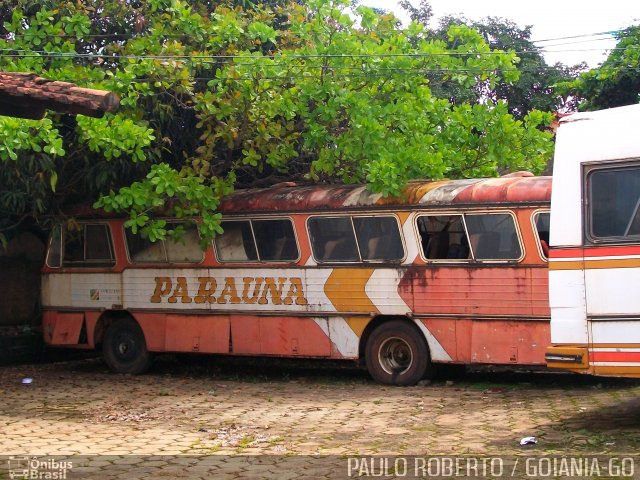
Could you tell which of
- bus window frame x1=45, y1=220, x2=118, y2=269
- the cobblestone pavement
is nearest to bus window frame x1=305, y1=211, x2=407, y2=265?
the cobblestone pavement

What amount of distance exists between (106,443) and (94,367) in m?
6.68

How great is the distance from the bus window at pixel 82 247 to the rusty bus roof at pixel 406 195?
83.1 inches

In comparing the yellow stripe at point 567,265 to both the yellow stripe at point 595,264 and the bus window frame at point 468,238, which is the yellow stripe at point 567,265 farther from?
the bus window frame at point 468,238

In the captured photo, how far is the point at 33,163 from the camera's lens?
11.6m

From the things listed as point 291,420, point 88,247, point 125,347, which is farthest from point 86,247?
point 291,420

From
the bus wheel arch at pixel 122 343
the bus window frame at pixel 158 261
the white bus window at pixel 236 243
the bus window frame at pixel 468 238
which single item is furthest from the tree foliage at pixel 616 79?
the bus wheel arch at pixel 122 343

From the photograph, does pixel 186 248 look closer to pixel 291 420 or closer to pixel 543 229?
pixel 291 420

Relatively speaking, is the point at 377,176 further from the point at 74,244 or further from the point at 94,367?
the point at 94,367

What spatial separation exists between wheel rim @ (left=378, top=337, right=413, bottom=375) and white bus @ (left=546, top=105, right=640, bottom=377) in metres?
3.84

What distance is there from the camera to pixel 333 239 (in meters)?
12.0

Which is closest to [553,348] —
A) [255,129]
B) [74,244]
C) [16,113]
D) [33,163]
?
[16,113]

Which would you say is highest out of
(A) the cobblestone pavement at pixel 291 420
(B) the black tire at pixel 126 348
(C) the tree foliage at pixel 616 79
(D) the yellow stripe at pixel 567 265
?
(C) the tree foliage at pixel 616 79

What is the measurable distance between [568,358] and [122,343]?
25.5 ft

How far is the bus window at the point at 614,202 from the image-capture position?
771 centimetres
